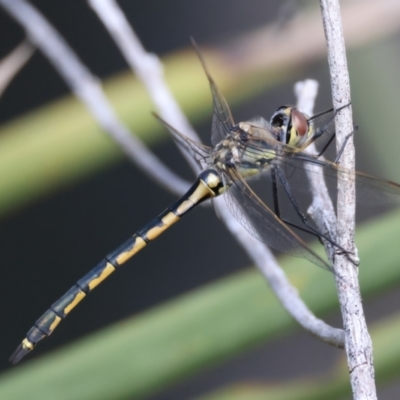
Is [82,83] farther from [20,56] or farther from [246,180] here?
[246,180]

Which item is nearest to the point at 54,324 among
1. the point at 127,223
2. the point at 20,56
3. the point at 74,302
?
the point at 74,302

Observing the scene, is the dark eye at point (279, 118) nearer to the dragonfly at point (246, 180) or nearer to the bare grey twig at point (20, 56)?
the dragonfly at point (246, 180)

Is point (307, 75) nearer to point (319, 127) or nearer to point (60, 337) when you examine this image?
point (319, 127)

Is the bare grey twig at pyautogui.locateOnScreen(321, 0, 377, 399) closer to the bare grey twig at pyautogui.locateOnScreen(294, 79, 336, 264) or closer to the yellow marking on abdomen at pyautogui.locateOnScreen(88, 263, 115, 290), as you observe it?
the bare grey twig at pyautogui.locateOnScreen(294, 79, 336, 264)

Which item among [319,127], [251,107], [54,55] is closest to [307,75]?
[251,107]

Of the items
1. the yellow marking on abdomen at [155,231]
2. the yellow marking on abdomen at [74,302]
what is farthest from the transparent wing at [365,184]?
the yellow marking on abdomen at [74,302]

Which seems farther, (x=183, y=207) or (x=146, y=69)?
(x=146, y=69)

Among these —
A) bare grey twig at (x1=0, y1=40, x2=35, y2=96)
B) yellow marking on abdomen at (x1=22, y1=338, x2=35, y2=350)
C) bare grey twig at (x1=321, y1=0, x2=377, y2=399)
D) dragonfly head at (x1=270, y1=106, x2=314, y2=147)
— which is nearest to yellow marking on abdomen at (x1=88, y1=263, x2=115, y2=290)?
yellow marking on abdomen at (x1=22, y1=338, x2=35, y2=350)
